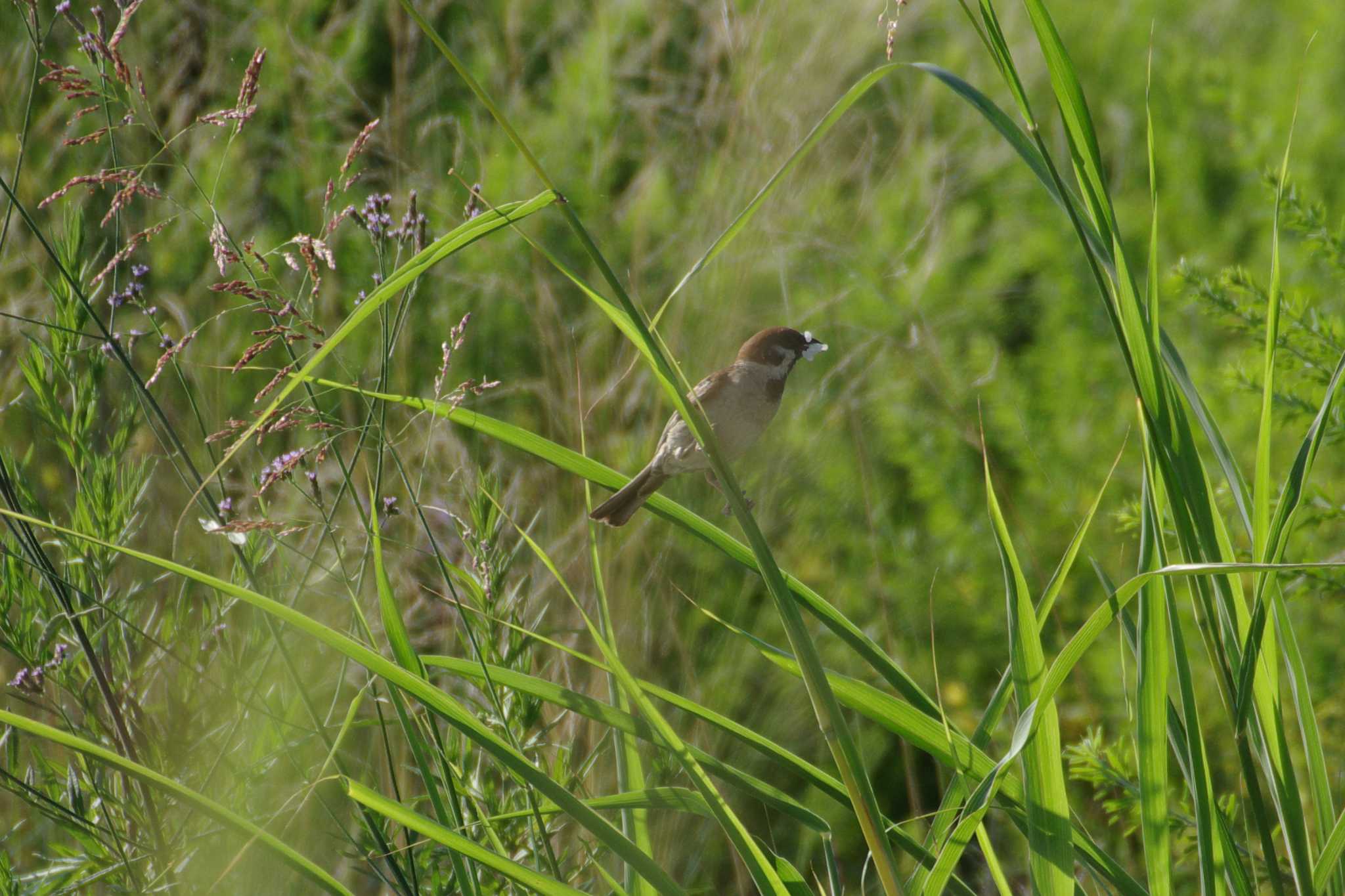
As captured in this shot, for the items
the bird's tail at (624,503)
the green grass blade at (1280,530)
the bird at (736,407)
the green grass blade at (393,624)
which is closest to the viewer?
the green grass blade at (1280,530)

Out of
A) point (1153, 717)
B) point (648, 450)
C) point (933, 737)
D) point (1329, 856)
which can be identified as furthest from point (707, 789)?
point (648, 450)

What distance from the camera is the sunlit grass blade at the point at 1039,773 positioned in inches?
36.6

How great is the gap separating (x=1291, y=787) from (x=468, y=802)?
78cm

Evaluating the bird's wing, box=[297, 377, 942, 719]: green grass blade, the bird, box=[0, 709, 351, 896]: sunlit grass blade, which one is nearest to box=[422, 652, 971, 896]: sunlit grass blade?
box=[297, 377, 942, 719]: green grass blade

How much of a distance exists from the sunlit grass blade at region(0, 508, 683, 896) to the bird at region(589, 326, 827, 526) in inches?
16.9

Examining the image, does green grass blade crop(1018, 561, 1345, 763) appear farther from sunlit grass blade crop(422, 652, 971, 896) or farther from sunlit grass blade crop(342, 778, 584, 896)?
sunlit grass blade crop(342, 778, 584, 896)

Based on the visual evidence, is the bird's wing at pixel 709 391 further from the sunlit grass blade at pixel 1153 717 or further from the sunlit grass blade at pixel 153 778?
the sunlit grass blade at pixel 153 778

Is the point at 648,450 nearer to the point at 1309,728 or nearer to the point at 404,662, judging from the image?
the point at 404,662

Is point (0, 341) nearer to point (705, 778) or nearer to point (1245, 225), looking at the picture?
point (705, 778)

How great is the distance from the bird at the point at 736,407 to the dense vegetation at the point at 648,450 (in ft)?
0.53

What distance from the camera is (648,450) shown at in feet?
7.14

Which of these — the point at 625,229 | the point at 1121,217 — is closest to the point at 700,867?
the point at 625,229

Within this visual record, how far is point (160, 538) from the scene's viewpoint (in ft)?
6.99

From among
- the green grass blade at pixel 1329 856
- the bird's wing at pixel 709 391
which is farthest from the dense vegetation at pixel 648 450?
the bird's wing at pixel 709 391
